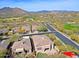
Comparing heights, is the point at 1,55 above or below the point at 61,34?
above

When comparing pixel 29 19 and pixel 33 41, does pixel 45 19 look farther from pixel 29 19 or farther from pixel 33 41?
pixel 33 41

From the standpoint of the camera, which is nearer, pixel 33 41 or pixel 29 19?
pixel 33 41

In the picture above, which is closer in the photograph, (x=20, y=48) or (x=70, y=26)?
(x=20, y=48)

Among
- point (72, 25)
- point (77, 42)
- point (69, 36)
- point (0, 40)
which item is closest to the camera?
point (0, 40)

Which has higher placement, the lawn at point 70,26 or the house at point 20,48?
the house at point 20,48

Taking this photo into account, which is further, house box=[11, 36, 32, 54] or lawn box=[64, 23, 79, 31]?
lawn box=[64, 23, 79, 31]

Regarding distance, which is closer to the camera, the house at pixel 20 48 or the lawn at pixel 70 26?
the house at pixel 20 48

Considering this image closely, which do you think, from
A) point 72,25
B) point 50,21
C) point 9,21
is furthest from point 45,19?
point 9,21

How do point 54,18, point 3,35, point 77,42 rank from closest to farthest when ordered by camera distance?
point 3,35
point 77,42
point 54,18

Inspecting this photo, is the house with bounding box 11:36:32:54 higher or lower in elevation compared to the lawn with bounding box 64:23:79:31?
higher

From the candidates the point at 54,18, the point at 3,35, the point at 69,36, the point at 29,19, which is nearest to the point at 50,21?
the point at 54,18
